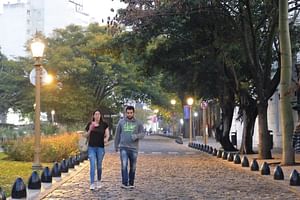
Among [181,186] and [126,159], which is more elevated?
[126,159]

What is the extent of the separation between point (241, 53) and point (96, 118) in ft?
40.6

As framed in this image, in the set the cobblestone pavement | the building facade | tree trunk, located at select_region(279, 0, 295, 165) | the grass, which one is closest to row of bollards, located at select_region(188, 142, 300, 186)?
the cobblestone pavement

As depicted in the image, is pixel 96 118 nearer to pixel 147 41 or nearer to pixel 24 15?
pixel 147 41

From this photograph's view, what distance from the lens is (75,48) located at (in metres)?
47.3

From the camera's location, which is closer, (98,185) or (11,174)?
(98,185)

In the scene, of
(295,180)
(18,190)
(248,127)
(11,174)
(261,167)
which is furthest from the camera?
(248,127)

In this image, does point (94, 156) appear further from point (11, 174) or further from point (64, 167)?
point (64, 167)

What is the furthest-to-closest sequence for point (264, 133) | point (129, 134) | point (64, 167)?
point (264, 133), point (64, 167), point (129, 134)

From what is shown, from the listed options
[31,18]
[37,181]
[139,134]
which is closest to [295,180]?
[139,134]

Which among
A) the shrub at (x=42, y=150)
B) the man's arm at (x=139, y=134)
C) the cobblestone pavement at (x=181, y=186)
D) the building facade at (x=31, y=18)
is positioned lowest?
the cobblestone pavement at (x=181, y=186)

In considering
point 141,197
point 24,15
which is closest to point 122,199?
point 141,197

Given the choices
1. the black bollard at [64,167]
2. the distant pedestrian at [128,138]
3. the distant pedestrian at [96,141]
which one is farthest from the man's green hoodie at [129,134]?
the black bollard at [64,167]

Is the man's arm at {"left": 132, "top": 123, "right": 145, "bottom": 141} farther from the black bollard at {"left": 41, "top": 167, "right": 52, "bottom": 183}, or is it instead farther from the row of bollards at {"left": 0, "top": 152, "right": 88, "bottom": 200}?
the black bollard at {"left": 41, "top": 167, "right": 52, "bottom": 183}

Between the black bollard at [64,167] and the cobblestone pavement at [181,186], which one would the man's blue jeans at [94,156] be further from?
the black bollard at [64,167]
